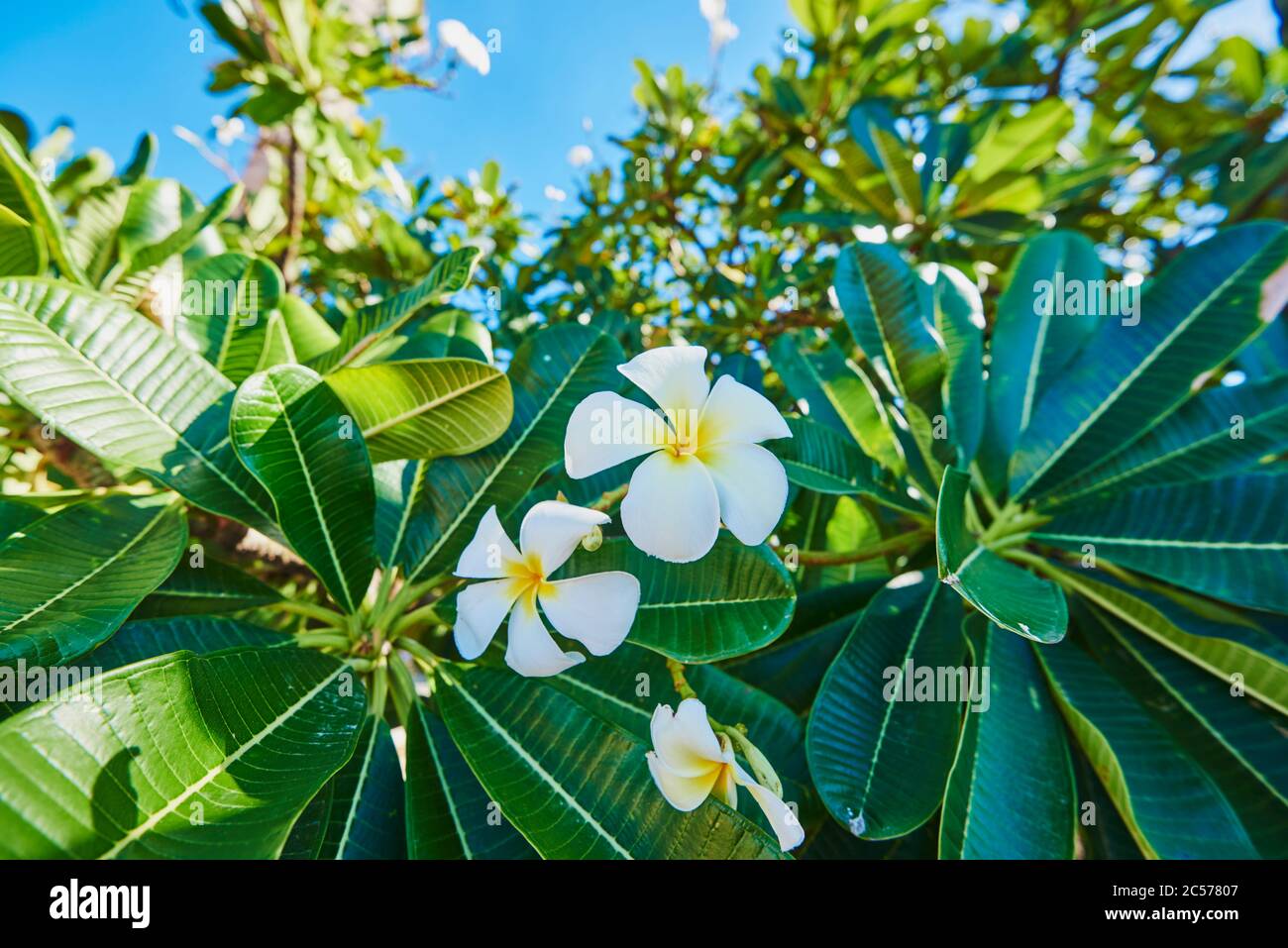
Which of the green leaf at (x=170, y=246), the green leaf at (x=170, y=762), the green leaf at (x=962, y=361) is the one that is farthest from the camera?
the green leaf at (x=170, y=246)

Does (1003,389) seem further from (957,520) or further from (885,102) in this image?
(885,102)

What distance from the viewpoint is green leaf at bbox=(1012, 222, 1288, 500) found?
1202mm

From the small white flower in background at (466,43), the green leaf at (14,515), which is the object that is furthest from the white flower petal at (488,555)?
the small white flower in background at (466,43)

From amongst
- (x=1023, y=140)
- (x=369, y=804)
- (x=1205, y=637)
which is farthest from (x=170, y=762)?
(x=1023, y=140)

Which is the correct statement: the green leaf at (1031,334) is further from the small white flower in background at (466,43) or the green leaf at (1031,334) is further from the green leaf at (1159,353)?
the small white flower in background at (466,43)

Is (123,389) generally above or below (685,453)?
above

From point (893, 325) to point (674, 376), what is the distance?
693 millimetres

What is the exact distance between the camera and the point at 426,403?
0.95 m

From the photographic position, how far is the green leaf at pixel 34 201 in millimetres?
1118

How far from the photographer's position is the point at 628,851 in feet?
2.25

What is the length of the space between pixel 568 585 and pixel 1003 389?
1090 mm

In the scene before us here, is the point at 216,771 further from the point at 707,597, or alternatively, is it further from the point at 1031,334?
the point at 1031,334

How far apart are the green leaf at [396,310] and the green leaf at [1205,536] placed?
111 centimetres
